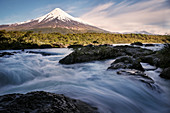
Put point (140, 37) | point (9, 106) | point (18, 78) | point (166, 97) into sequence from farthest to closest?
point (140, 37) < point (18, 78) < point (166, 97) < point (9, 106)

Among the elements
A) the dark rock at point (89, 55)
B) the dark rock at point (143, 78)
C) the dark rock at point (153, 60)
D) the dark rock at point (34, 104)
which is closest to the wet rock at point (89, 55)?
the dark rock at point (89, 55)

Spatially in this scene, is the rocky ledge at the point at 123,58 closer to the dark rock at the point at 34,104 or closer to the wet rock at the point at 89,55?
the wet rock at the point at 89,55

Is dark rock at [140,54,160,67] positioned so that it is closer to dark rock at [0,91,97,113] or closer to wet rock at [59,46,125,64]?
wet rock at [59,46,125,64]

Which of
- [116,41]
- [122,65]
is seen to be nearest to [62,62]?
[122,65]

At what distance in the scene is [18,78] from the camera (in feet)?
17.1

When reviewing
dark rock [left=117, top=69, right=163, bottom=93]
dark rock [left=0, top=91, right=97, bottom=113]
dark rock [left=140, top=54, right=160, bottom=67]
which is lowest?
dark rock [left=117, top=69, right=163, bottom=93]

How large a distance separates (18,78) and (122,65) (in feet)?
16.7

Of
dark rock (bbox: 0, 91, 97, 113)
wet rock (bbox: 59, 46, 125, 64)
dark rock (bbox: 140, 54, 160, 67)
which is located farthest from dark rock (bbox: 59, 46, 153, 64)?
dark rock (bbox: 0, 91, 97, 113)

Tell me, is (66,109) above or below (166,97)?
above

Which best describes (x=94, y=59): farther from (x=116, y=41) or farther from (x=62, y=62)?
(x=116, y=41)

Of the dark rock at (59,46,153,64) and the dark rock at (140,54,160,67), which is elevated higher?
the dark rock at (59,46,153,64)

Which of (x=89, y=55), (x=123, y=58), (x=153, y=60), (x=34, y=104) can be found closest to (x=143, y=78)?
(x=123, y=58)

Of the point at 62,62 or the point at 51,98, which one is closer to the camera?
the point at 51,98

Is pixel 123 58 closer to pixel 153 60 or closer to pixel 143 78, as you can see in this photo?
pixel 143 78
